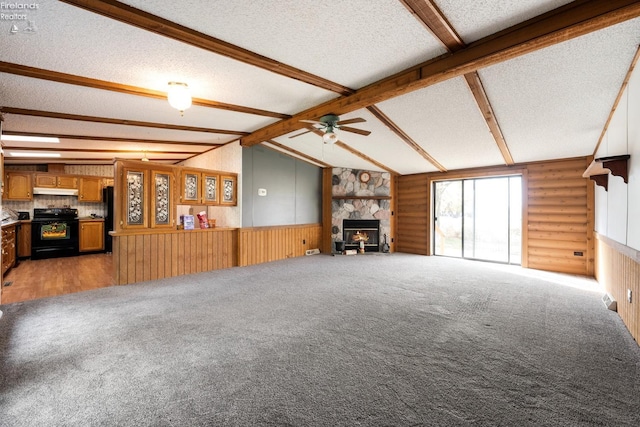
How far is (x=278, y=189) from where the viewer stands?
7.17m

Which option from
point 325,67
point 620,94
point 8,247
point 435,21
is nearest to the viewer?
point 435,21

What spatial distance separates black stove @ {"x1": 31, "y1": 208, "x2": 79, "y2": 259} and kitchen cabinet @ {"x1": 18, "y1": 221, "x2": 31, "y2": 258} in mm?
87

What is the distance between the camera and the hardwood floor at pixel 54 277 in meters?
4.20

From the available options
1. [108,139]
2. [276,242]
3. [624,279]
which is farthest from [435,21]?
[108,139]

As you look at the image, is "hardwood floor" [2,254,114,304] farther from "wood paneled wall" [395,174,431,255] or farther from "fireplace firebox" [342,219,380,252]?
"wood paneled wall" [395,174,431,255]

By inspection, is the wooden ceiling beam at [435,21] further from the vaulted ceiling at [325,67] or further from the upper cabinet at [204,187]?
the upper cabinet at [204,187]

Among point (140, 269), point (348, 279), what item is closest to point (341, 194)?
point (348, 279)

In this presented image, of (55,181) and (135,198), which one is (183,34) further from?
(55,181)

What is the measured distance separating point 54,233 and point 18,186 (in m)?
1.35

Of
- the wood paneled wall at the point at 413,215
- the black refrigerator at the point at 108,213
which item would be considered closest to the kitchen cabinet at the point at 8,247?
the black refrigerator at the point at 108,213

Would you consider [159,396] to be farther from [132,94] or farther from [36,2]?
[132,94]

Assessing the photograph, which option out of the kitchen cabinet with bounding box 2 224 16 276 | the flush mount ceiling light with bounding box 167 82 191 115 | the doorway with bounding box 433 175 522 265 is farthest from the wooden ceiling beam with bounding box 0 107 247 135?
the doorway with bounding box 433 175 522 265

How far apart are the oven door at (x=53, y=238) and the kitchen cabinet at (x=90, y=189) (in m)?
0.76

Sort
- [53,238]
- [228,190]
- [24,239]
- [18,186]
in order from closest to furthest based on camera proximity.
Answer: [228,190] → [24,239] → [18,186] → [53,238]
